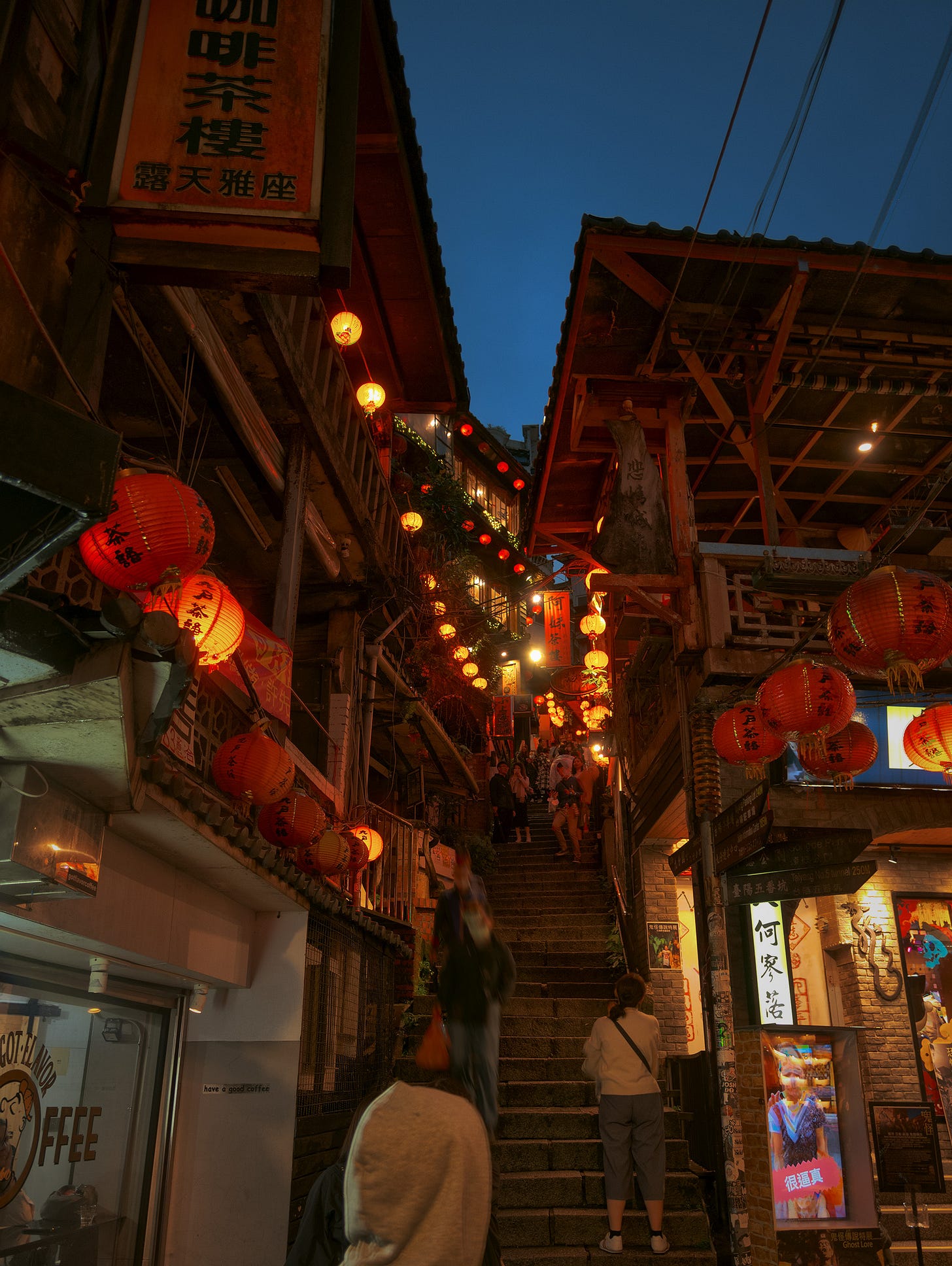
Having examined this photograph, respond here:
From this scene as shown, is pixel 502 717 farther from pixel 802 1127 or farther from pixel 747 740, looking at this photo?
pixel 802 1127

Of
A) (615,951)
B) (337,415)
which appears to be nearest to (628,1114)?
(615,951)

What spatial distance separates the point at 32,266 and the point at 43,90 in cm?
113

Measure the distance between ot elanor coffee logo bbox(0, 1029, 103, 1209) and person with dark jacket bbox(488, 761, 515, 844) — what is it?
1613 cm

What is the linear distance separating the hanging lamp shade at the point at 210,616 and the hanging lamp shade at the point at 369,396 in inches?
338

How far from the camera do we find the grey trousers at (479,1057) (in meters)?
6.00

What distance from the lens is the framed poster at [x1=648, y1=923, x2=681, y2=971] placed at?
1360 centimetres

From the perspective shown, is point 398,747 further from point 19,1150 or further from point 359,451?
point 19,1150

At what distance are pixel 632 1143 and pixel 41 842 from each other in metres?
5.94

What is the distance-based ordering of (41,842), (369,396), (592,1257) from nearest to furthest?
(41,842)
(592,1257)
(369,396)

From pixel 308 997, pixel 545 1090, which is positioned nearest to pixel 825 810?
pixel 545 1090

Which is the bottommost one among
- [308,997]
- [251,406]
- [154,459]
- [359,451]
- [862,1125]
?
[862,1125]

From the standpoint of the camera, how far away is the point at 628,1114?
299 inches

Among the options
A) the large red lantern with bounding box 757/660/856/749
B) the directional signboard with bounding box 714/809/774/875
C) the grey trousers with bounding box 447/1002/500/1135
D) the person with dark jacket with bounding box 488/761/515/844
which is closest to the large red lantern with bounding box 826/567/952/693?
the large red lantern with bounding box 757/660/856/749

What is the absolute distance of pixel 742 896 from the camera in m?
9.28
